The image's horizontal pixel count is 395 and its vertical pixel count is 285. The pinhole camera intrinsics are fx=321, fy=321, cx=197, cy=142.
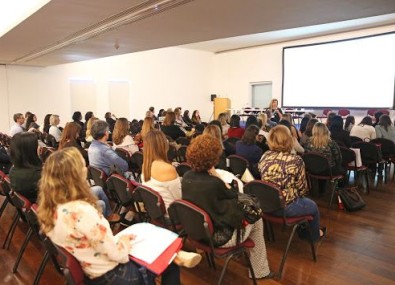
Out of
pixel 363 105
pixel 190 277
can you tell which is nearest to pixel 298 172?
pixel 190 277

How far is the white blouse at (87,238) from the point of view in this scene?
1.69 metres

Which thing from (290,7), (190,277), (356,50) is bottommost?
(190,277)

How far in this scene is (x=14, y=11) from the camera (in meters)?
5.50

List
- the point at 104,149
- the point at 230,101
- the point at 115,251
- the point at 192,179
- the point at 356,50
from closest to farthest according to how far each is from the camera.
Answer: the point at 115,251 < the point at 192,179 < the point at 104,149 < the point at 356,50 < the point at 230,101

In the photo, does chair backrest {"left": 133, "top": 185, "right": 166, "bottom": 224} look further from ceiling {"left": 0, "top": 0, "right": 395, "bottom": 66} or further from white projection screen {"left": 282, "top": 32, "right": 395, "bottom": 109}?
white projection screen {"left": 282, "top": 32, "right": 395, "bottom": 109}

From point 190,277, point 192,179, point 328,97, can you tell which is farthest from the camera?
point 328,97

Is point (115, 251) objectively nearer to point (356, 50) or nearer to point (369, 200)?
point (369, 200)

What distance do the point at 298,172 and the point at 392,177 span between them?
171 inches

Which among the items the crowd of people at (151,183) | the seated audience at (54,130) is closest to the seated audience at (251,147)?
the crowd of people at (151,183)

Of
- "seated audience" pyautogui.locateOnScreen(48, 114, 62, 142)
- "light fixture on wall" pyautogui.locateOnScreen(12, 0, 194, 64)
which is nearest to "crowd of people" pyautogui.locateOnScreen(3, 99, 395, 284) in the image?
"light fixture on wall" pyautogui.locateOnScreen(12, 0, 194, 64)

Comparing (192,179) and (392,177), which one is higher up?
(192,179)

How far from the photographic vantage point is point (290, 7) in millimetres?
4281

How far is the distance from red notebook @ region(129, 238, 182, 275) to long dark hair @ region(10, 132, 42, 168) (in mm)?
1959

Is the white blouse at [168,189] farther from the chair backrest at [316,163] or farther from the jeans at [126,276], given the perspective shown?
the chair backrest at [316,163]
